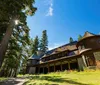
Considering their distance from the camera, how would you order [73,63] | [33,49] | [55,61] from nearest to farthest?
A: 1. [73,63]
2. [55,61]
3. [33,49]

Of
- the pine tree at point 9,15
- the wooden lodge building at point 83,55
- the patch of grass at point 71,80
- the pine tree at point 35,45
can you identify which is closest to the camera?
the patch of grass at point 71,80

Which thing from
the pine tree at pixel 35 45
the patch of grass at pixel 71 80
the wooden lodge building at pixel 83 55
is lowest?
the patch of grass at pixel 71 80

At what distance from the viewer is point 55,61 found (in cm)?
3177

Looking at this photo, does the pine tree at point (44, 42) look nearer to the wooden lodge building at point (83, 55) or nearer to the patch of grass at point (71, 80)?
the wooden lodge building at point (83, 55)

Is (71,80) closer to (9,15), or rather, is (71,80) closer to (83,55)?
(9,15)

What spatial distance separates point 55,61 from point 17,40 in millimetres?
18217

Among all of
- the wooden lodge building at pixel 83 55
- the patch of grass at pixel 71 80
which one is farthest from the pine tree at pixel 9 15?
the wooden lodge building at pixel 83 55

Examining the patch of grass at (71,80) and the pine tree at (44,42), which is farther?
the pine tree at (44,42)

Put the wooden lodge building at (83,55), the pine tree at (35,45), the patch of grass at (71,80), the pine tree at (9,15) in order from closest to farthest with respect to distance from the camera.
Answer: the patch of grass at (71,80)
the pine tree at (9,15)
the wooden lodge building at (83,55)
the pine tree at (35,45)

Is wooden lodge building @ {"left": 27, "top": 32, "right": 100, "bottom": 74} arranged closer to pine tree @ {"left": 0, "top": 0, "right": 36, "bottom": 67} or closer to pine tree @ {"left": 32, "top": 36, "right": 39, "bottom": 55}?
pine tree @ {"left": 0, "top": 0, "right": 36, "bottom": 67}

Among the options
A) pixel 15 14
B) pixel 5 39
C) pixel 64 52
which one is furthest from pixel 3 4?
pixel 64 52

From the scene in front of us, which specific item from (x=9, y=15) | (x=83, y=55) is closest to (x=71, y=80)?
(x=9, y=15)

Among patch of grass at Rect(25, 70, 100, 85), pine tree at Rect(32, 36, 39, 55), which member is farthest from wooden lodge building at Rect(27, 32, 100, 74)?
pine tree at Rect(32, 36, 39, 55)

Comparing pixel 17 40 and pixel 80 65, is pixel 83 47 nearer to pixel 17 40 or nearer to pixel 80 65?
pixel 80 65
